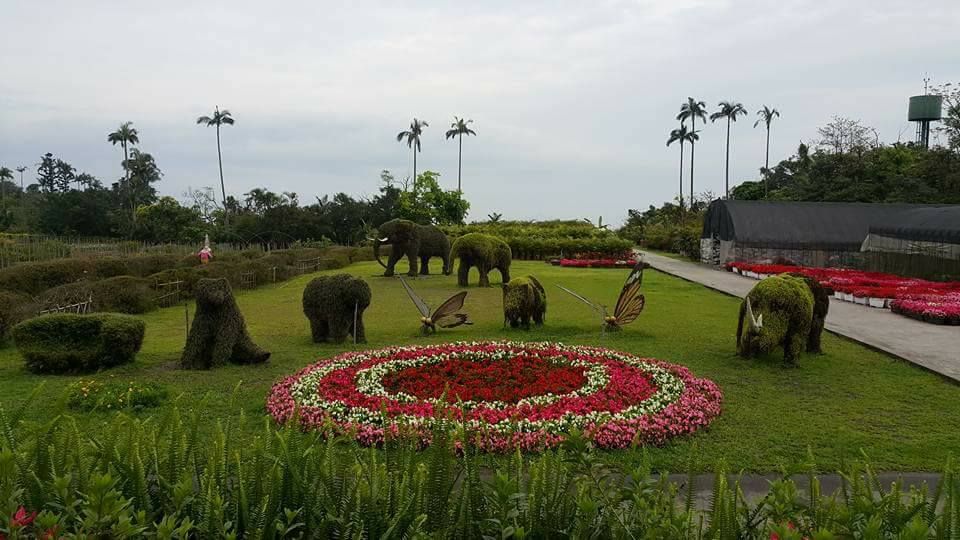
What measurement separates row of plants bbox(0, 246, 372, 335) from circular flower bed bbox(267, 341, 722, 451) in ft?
24.2

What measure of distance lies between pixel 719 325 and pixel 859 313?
4.69 metres

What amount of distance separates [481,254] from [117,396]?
13.7 m

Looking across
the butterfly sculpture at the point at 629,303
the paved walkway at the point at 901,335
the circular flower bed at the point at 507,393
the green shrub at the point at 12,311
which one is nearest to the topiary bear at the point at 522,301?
the butterfly sculpture at the point at 629,303

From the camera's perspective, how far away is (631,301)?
1232 centimetres

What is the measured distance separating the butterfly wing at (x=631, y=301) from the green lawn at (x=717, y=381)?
1.35ft

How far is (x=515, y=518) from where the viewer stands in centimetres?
292

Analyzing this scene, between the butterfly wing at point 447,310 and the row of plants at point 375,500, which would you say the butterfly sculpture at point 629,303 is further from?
the row of plants at point 375,500

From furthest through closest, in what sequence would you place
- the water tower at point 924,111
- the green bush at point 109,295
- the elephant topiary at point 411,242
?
the water tower at point 924,111 < the elephant topiary at point 411,242 < the green bush at point 109,295

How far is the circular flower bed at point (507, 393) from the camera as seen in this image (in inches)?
245

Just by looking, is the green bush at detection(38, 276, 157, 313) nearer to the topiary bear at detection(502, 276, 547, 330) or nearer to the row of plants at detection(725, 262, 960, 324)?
the topiary bear at detection(502, 276, 547, 330)

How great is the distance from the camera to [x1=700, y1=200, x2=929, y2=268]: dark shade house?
2906 cm

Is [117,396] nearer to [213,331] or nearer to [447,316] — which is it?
[213,331]

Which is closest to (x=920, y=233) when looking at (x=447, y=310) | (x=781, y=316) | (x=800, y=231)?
(x=800, y=231)

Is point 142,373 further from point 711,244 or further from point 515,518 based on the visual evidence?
point 711,244
